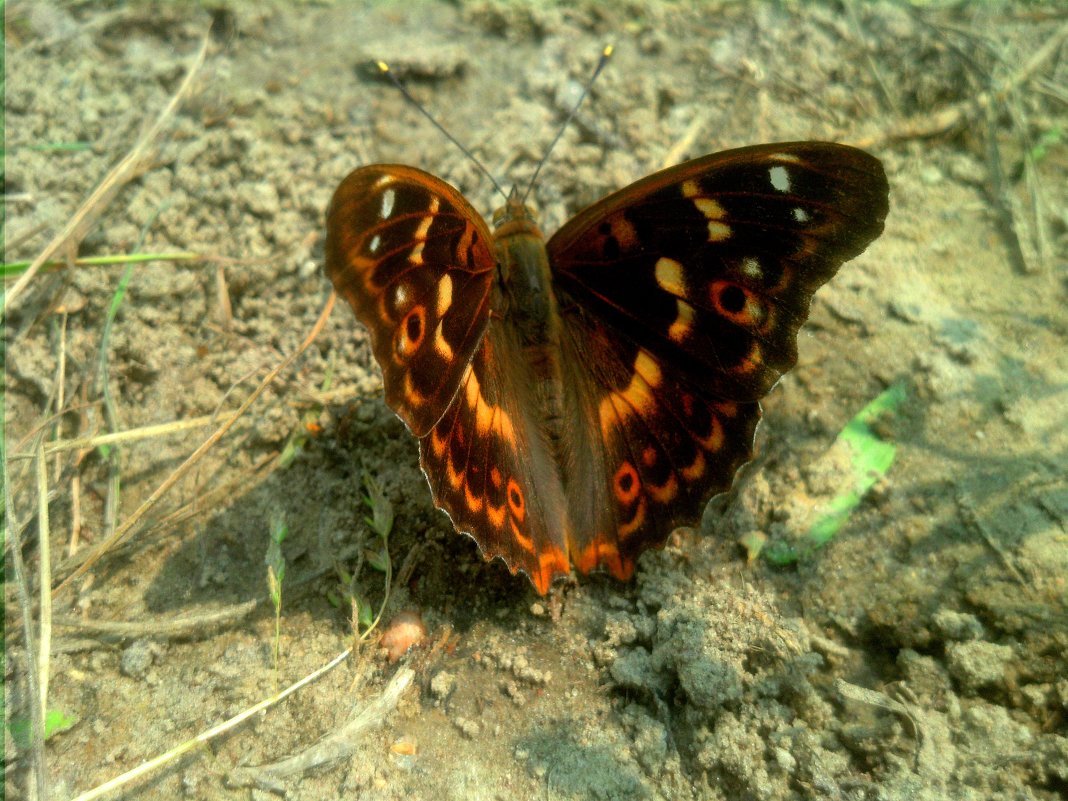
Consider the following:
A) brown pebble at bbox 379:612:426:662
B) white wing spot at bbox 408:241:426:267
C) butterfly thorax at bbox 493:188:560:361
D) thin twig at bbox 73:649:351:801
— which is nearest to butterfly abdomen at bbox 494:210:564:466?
butterfly thorax at bbox 493:188:560:361

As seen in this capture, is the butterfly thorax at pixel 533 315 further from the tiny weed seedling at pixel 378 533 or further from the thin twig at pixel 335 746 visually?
the thin twig at pixel 335 746

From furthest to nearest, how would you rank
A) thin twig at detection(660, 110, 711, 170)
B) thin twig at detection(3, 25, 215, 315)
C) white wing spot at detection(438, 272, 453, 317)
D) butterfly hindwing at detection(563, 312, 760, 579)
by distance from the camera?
1. thin twig at detection(660, 110, 711, 170)
2. thin twig at detection(3, 25, 215, 315)
3. butterfly hindwing at detection(563, 312, 760, 579)
4. white wing spot at detection(438, 272, 453, 317)

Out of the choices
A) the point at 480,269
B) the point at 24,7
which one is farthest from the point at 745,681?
the point at 24,7

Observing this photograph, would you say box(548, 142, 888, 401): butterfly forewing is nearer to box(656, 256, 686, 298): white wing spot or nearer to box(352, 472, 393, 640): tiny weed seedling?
box(656, 256, 686, 298): white wing spot

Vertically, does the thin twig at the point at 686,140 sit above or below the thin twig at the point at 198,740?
above

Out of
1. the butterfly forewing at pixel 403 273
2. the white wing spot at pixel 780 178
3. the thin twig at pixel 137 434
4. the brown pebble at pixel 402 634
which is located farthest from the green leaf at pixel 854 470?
the thin twig at pixel 137 434

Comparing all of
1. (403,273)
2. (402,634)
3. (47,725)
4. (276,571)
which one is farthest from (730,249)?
(47,725)

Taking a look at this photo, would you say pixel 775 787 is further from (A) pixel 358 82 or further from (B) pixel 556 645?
(A) pixel 358 82

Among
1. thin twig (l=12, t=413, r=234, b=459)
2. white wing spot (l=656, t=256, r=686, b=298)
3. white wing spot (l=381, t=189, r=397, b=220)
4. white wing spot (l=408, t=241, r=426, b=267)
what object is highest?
white wing spot (l=656, t=256, r=686, b=298)
